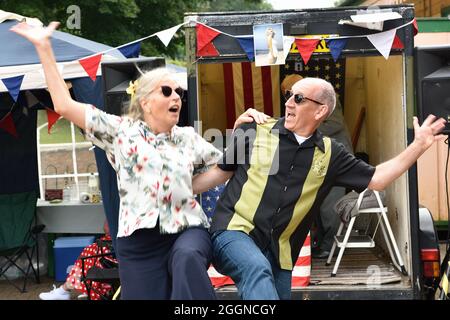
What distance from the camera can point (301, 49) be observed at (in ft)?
19.0

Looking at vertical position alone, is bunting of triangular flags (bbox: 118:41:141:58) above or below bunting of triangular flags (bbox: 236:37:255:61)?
above

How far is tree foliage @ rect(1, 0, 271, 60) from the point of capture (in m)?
14.0

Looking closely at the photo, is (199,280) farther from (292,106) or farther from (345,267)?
(345,267)

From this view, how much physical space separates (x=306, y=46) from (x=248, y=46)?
0.44m

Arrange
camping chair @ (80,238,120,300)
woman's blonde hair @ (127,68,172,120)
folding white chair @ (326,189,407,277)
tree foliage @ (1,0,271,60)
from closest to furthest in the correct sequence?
1. woman's blonde hair @ (127,68,172,120)
2. folding white chair @ (326,189,407,277)
3. camping chair @ (80,238,120,300)
4. tree foliage @ (1,0,271,60)

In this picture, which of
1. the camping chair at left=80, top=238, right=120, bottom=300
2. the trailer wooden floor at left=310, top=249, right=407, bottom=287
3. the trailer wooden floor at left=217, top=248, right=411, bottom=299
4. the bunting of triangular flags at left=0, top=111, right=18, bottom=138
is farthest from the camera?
the bunting of triangular flags at left=0, top=111, right=18, bottom=138

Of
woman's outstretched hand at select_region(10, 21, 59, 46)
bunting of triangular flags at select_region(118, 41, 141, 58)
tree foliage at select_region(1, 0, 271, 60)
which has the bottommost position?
woman's outstretched hand at select_region(10, 21, 59, 46)

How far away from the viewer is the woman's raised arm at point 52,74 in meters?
3.67

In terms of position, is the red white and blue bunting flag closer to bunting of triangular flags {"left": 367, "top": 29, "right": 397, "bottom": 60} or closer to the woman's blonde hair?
bunting of triangular flags {"left": 367, "top": 29, "right": 397, "bottom": 60}

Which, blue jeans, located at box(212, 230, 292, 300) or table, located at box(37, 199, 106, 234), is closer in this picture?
blue jeans, located at box(212, 230, 292, 300)

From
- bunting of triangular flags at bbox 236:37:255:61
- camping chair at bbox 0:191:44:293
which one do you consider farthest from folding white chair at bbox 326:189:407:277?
camping chair at bbox 0:191:44:293

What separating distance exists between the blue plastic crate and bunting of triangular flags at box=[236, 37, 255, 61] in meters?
4.63

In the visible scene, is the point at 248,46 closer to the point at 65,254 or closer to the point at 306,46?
the point at 306,46

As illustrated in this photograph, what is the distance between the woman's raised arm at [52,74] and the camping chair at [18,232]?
5.95 metres
